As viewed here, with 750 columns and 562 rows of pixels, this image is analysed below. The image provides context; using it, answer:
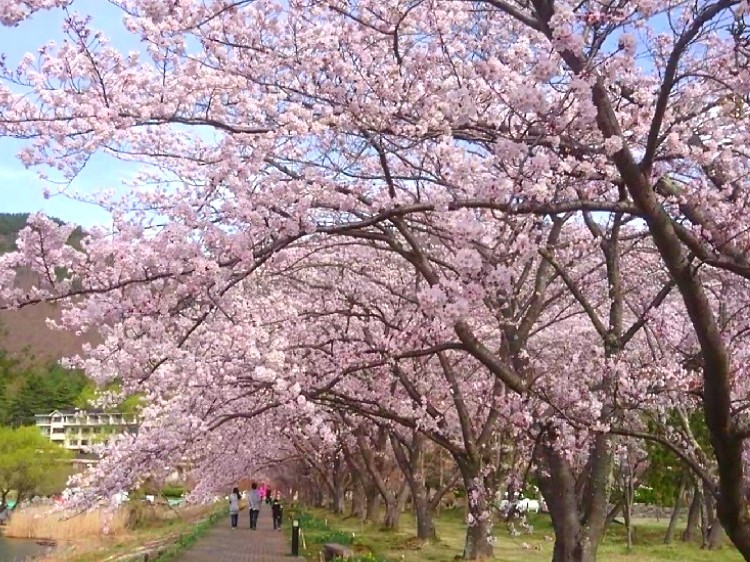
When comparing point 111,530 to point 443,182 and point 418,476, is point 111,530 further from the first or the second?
point 443,182

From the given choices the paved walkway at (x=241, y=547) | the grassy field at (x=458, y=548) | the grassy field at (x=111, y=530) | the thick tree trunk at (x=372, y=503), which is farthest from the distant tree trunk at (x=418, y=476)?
the thick tree trunk at (x=372, y=503)

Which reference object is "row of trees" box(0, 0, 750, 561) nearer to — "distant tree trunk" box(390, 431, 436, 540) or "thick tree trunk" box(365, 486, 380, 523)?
"distant tree trunk" box(390, 431, 436, 540)

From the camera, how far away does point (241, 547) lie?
884 inches

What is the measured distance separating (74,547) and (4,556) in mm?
3371

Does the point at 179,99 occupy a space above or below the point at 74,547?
above

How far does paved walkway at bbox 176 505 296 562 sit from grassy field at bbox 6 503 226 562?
1.83 feet

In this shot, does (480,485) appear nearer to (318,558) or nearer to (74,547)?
(318,558)

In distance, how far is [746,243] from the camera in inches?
206

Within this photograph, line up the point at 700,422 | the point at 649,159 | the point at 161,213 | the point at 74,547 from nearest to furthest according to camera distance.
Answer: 1. the point at 649,159
2. the point at 161,213
3. the point at 700,422
4. the point at 74,547

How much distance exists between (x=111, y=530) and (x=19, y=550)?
3.43 metres

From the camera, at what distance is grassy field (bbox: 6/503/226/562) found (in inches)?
961

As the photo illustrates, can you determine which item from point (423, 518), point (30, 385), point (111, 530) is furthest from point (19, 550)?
point (30, 385)

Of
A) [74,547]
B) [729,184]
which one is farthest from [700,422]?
[74,547]

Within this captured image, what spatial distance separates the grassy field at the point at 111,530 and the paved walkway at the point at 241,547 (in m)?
0.56
